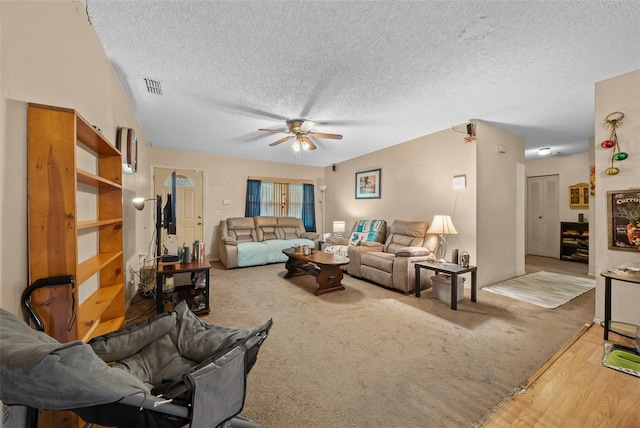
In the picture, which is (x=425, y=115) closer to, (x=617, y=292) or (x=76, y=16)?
(x=617, y=292)

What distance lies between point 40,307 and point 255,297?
7.98ft

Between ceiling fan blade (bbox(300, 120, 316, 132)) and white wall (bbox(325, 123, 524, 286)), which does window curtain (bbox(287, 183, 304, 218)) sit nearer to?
white wall (bbox(325, 123, 524, 286))

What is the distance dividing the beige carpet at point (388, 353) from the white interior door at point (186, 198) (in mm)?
2525

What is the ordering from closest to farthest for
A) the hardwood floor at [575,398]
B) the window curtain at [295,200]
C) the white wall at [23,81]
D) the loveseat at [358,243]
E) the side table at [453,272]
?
1. the white wall at [23,81]
2. the hardwood floor at [575,398]
3. the side table at [453,272]
4. the loveseat at [358,243]
5. the window curtain at [295,200]

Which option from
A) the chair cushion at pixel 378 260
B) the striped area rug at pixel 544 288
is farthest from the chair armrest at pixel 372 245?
the striped area rug at pixel 544 288

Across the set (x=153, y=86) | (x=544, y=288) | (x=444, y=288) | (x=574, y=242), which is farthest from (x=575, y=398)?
(x=574, y=242)

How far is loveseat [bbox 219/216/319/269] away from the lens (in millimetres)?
4945

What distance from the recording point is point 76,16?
151 centimetres

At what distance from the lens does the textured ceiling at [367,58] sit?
5.34ft

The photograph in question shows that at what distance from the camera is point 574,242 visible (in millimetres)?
5465

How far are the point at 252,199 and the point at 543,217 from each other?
23.7 feet

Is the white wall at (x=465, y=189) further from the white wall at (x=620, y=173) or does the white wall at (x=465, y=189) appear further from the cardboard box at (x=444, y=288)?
the white wall at (x=620, y=173)

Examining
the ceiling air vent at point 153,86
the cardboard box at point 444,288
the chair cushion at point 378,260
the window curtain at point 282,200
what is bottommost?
the cardboard box at point 444,288

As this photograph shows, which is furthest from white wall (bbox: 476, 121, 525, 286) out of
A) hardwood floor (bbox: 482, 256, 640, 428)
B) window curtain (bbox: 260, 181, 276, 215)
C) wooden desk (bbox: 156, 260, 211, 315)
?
window curtain (bbox: 260, 181, 276, 215)
